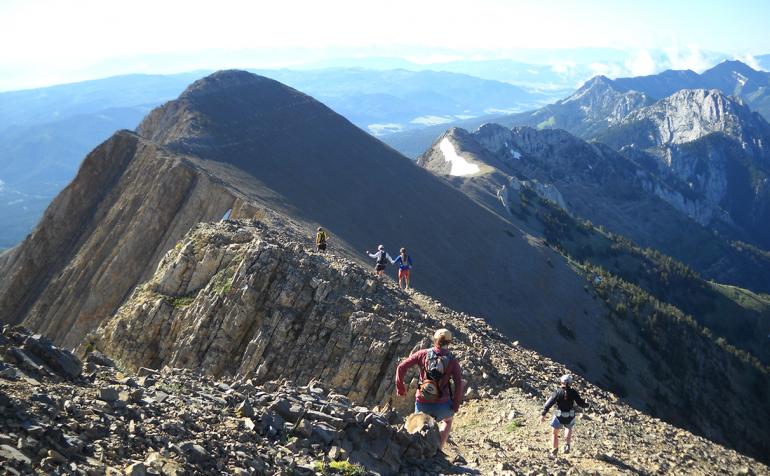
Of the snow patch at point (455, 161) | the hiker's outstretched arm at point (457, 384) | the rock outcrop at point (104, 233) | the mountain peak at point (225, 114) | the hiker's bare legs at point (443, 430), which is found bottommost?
the snow patch at point (455, 161)

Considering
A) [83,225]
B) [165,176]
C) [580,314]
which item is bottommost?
[580,314]

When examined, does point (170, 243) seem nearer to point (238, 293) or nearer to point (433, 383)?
point (238, 293)

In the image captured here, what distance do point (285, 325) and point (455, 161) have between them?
437ft

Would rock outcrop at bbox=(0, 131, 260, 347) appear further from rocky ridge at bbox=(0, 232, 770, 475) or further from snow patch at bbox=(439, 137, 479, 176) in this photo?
snow patch at bbox=(439, 137, 479, 176)

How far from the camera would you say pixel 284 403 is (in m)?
12.1

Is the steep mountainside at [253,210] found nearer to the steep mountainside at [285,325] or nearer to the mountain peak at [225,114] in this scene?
the mountain peak at [225,114]

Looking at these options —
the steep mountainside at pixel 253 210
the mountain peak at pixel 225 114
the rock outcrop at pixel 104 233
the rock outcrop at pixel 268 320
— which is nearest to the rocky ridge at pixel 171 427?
the rock outcrop at pixel 268 320

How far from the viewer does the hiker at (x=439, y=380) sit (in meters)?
12.7

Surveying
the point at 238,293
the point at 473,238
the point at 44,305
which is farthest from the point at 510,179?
the point at 238,293

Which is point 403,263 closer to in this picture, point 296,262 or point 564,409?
point 296,262

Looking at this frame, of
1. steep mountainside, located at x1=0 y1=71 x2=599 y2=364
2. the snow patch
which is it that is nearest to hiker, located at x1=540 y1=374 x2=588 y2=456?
steep mountainside, located at x1=0 y1=71 x2=599 y2=364

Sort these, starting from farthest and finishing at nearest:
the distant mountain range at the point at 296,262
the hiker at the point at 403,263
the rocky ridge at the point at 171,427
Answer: the hiker at the point at 403,263
the distant mountain range at the point at 296,262
the rocky ridge at the point at 171,427

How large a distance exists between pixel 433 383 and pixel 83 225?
42.8 m

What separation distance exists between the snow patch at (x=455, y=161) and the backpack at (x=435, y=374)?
12747 centimetres
